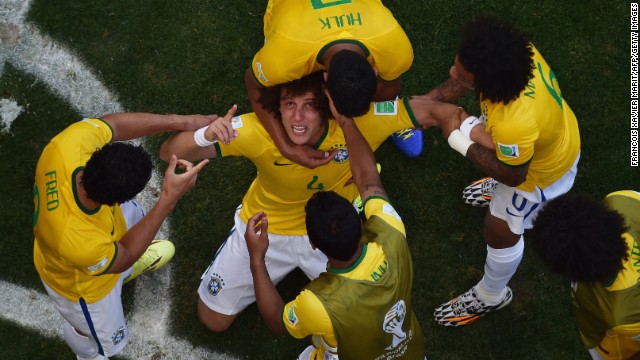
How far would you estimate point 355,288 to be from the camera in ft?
14.3

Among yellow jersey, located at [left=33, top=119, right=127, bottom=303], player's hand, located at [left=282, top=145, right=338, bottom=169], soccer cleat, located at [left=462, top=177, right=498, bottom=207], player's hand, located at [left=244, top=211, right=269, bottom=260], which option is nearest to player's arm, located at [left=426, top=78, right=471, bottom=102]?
player's hand, located at [left=282, top=145, right=338, bottom=169]

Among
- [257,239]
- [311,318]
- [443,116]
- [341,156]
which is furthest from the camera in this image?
[341,156]

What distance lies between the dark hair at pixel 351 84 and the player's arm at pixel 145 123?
140cm

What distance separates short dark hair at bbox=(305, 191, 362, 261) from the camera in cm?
427

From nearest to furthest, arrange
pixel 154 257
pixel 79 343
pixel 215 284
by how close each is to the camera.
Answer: pixel 79 343, pixel 215 284, pixel 154 257

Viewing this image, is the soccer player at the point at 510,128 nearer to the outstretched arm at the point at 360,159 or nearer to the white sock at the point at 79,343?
the outstretched arm at the point at 360,159

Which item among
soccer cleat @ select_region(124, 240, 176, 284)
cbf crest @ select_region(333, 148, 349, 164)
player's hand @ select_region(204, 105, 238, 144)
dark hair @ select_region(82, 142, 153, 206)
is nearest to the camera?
dark hair @ select_region(82, 142, 153, 206)

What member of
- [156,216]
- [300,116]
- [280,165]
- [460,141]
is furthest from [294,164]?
[460,141]

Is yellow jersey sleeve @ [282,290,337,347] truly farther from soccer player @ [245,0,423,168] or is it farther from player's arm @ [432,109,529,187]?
player's arm @ [432,109,529,187]

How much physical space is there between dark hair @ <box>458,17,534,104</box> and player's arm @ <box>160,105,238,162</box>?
1735 mm

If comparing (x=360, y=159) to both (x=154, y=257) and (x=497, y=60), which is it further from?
(x=154, y=257)

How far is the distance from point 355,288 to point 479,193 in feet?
9.21

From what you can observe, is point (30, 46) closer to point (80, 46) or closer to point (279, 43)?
point (80, 46)

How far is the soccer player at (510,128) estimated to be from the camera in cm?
476
